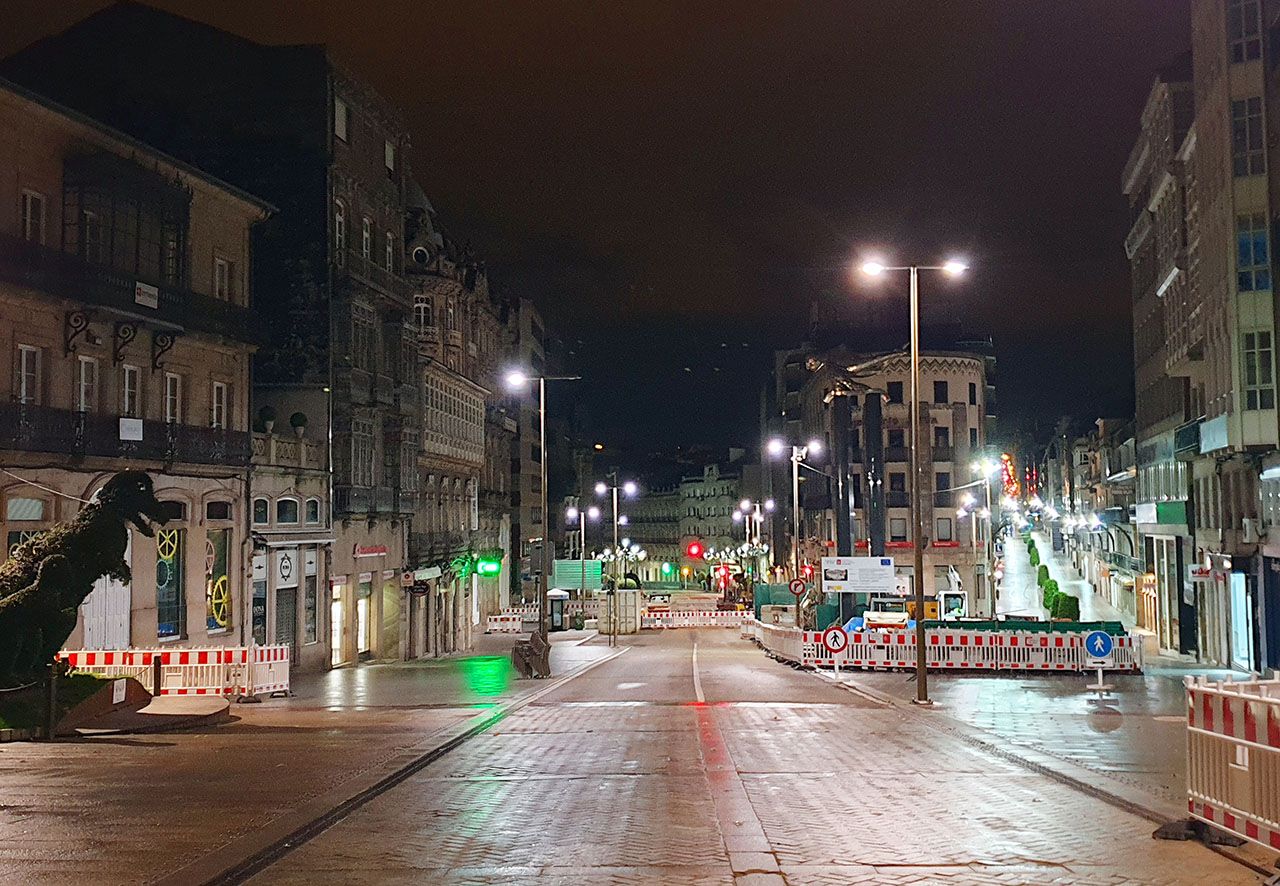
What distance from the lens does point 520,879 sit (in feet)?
34.2

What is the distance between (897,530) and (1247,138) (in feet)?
172

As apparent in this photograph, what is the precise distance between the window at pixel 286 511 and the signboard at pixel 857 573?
1702 centimetres

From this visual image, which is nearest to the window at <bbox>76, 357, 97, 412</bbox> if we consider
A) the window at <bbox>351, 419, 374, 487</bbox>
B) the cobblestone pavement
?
the window at <bbox>351, 419, 374, 487</bbox>

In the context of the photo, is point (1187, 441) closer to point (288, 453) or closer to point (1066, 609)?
point (1066, 609)

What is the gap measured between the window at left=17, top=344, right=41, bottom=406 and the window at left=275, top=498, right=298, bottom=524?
11.6 metres

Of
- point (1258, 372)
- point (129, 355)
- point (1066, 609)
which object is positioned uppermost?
point (129, 355)

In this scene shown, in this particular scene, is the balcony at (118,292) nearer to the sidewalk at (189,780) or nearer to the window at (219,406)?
the window at (219,406)

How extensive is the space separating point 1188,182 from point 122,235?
34.1 meters

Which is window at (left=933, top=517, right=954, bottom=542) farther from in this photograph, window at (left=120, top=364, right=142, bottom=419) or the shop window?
window at (left=120, top=364, right=142, bottom=419)

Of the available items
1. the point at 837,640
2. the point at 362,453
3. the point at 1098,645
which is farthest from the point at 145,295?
the point at 1098,645

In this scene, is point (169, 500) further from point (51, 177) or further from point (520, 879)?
point (520, 879)

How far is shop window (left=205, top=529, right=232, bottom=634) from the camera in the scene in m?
36.4

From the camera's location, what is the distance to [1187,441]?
148 feet

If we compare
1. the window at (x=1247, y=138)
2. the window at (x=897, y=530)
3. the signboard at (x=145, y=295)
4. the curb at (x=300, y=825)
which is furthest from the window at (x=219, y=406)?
the window at (x=897, y=530)
